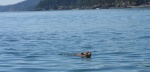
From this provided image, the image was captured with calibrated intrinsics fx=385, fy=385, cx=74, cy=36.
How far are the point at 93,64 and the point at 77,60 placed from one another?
7.44 feet

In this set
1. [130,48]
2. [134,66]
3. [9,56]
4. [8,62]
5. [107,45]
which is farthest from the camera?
[107,45]

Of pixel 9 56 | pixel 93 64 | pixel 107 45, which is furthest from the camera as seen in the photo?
pixel 107 45

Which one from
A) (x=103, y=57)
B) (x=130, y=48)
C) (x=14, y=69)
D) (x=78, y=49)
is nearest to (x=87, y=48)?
(x=78, y=49)

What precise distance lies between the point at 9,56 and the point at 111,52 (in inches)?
327

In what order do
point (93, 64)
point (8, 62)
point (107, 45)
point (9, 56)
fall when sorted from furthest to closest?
point (107, 45)
point (9, 56)
point (8, 62)
point (93, 64)

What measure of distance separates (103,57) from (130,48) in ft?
17.4

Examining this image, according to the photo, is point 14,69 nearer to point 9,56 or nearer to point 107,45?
point 9,56

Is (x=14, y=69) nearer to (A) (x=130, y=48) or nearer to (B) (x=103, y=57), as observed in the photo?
(B) (x=103, y=57)

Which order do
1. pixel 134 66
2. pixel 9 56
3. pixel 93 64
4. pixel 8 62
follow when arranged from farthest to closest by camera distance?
1. pixel 9 56
2. pixel 8 62
3. pixel 93 64
4. pixel 134 66

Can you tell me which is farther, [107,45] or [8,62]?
[107,45]

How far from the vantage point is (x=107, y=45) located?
1427 inches

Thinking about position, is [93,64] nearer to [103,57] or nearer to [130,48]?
[103,57]

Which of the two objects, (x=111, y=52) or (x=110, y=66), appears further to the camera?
(x=111, y=52)

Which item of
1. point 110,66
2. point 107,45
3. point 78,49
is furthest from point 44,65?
point 107,45
